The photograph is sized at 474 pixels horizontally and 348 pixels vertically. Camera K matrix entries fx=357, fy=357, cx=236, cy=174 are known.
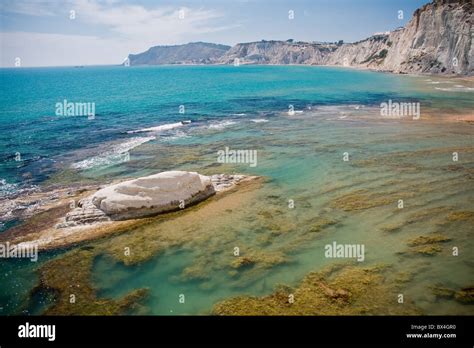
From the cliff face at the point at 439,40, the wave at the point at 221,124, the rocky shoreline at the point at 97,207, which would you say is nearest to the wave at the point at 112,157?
the rocky shoreline at the point at 97,207

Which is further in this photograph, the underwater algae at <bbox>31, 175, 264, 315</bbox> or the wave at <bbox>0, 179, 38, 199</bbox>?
the wave at <bbox>0, 179, 38, 199</bbox>

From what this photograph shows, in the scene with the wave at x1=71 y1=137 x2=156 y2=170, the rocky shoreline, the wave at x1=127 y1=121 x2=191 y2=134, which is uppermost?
the wave at x1=127 y1=121 x2=191 y2=134

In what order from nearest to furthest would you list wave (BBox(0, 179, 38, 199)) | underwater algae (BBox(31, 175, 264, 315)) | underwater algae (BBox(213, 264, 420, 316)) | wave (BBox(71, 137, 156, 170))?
underwater algae (BBox(213, 264, 420, 316)) → underwater algae (BBox(31, 175, 264, 315)) → wave (BBox(0, 179, 38, 199)) → wave (BBox(71, 137, 156, 170))

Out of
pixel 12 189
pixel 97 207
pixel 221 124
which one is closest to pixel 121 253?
pixel 97 207

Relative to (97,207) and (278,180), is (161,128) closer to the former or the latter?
(278,180)

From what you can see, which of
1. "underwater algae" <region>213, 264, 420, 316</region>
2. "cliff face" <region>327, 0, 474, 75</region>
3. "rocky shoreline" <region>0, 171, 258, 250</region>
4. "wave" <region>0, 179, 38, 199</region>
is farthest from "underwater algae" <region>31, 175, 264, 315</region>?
"cliff face" <region>327, 0, 474, 75</region>

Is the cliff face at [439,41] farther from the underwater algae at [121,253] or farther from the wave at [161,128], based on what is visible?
the underwater algae at [121,253]

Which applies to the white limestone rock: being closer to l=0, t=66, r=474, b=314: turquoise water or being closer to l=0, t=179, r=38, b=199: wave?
l=0, t=66, r=474, b=314: turquoise water
